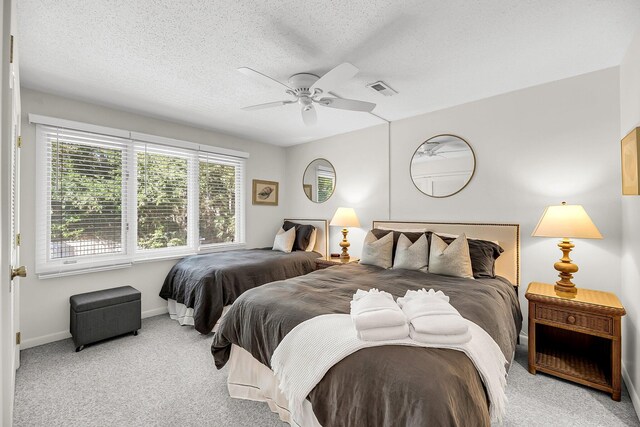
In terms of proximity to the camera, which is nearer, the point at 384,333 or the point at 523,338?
the point at 384,333

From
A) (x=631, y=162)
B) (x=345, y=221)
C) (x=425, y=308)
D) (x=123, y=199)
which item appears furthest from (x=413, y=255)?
(x=123, y=199)

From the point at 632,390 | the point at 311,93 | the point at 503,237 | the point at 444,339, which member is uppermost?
the point at 311,93

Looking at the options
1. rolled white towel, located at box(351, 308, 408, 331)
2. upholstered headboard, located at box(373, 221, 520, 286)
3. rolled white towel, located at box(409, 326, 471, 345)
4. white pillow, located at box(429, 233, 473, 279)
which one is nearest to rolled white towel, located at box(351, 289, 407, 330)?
rolled white towel, located at box(351, 308, 408, 331)

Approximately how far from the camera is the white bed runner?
1301mm

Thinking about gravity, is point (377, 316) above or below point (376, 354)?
above

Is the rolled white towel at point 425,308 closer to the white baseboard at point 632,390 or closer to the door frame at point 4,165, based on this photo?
the white baseboard at point 632,390

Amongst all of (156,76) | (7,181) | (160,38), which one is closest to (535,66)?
(160,38)

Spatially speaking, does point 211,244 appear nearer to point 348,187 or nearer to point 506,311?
point 348,187

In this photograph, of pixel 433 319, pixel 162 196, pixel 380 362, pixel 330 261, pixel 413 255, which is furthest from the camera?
pixel 330 261

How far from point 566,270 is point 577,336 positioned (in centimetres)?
69

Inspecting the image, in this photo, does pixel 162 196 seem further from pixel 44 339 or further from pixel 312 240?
pixel 312 240

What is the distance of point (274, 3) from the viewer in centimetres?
172

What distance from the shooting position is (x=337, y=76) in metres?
2.09

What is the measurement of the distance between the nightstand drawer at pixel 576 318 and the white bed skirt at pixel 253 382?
2.11m
